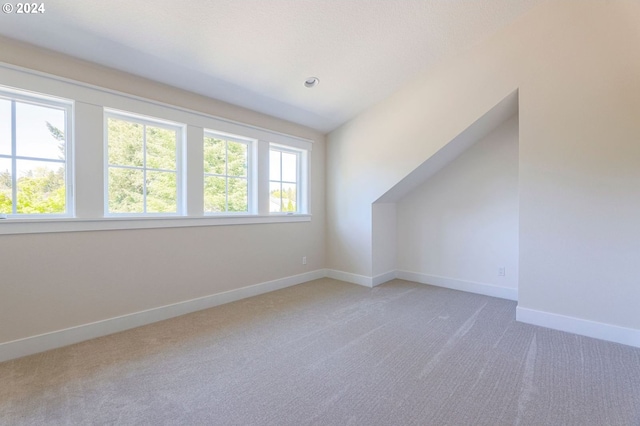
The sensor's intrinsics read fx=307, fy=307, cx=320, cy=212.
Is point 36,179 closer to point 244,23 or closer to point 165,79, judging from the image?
point 165,79

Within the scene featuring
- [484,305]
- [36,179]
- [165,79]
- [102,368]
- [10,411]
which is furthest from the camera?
[484,305]

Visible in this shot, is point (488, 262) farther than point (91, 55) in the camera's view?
Yes

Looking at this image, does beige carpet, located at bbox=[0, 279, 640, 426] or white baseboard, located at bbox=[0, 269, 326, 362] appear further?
white baseboard, located at bbox=[0, 269, 326, 362]

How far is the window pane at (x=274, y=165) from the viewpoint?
4.26 metres

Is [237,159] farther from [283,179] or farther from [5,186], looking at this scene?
[5,186]

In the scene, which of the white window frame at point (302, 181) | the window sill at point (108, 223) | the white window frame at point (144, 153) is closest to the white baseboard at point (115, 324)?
the window sill at point (108, 223)

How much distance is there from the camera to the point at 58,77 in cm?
246

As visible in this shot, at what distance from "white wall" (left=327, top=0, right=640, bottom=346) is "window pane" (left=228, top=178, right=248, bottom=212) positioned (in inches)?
96.2

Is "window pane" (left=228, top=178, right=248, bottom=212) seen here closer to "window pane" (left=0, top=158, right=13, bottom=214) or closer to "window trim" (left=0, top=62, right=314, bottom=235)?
"window trim" (left=0, top=62, right=314, bottom=235)

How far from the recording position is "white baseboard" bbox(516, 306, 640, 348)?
2.56 metres

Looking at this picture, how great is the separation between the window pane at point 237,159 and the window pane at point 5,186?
191 cm

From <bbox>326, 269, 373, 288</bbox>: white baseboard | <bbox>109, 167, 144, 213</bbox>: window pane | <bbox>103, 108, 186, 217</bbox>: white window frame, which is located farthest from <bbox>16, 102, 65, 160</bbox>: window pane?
<bbox>326, 269, 373, 288</bbox>: white baseboard

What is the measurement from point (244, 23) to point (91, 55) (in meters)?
1.30

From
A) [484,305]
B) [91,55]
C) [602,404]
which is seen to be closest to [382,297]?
[484,305]
